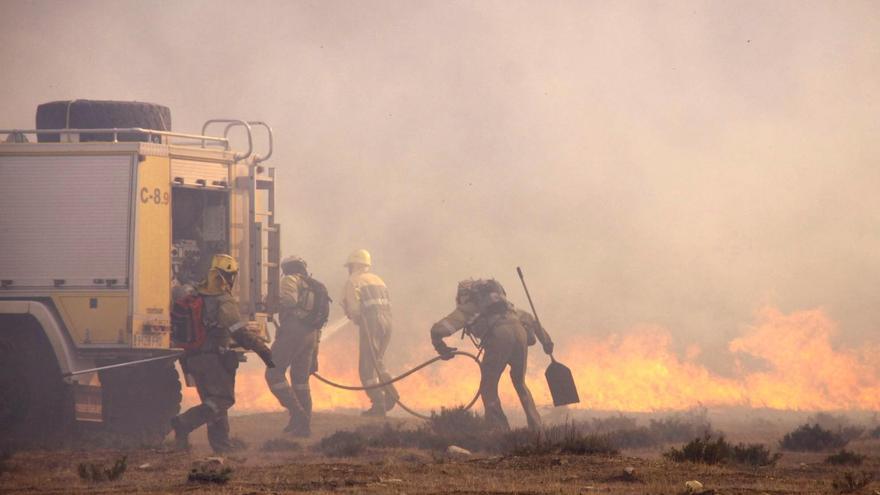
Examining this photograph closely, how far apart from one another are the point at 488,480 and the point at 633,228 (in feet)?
97.1

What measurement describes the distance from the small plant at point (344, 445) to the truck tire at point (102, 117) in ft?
15.5

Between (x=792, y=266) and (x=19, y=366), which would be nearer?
(x=19, y=366)

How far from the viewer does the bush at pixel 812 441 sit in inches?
656

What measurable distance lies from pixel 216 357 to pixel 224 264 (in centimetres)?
116

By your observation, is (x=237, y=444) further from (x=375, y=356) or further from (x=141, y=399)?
(x=375, y=356)

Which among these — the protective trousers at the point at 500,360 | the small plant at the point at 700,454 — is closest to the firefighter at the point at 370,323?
the protective trousers at the point at 500,360

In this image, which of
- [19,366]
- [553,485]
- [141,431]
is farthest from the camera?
[141,431]

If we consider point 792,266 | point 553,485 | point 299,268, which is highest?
point 792,266

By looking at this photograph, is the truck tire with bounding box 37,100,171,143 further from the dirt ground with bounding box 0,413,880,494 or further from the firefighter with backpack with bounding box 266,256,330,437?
the dirt ground with bounding box 0,413,880,494

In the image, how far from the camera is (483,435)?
18.4m


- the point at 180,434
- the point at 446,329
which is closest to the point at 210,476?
the point at 180,434

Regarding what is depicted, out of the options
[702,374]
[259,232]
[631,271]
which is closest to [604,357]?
[702,374]

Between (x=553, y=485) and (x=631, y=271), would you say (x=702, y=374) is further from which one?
(x=553, y=485)

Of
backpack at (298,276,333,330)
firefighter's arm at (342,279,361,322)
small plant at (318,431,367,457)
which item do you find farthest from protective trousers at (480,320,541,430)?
firefighter's arm at (342,279,361,322)
